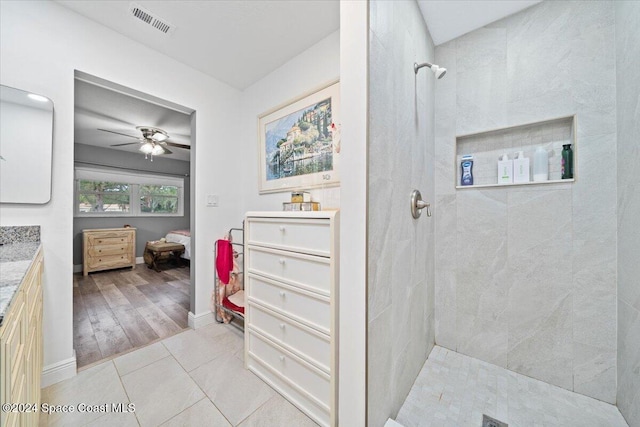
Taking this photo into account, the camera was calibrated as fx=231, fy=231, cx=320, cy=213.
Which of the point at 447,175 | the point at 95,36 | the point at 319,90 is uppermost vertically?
the point at 95,36

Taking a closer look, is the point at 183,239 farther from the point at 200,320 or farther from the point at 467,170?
the point at 467,170

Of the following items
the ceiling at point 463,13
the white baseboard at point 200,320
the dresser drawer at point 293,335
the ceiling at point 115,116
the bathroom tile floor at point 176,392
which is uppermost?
the ceiling at point 115,116

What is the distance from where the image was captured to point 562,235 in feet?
4.48

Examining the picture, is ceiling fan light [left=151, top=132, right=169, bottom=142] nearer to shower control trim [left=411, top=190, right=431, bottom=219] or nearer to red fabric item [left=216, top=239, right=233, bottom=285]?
red fabric item [left=216, top=239, right=233, bottom=285]

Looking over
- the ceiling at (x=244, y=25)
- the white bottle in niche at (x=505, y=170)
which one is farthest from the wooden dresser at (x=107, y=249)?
the white bottle in niche at (x=505, y=170)

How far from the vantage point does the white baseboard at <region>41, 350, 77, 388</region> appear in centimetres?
149

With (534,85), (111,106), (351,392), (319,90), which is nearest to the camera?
(351,392)

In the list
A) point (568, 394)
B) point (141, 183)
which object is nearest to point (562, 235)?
point (568, 394)

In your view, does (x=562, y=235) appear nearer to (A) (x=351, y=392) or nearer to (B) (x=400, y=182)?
(B) (x=400, y=182)

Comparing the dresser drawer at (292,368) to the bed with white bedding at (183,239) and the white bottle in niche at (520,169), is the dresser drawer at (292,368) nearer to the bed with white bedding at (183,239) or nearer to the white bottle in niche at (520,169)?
the white bottle in niche at (520,169)

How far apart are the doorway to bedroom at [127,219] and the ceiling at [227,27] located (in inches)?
17.3

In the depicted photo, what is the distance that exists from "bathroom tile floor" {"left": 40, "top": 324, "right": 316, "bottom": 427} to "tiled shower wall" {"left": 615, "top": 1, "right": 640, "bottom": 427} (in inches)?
63.0

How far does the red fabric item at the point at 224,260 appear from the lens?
7.07 ft

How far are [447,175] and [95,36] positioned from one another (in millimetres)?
2815
